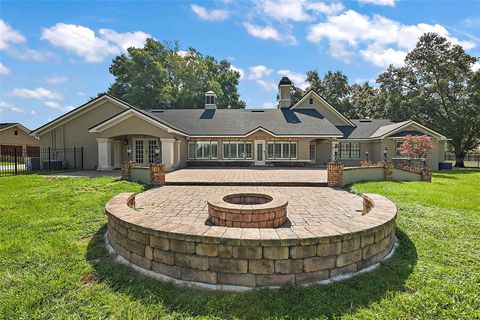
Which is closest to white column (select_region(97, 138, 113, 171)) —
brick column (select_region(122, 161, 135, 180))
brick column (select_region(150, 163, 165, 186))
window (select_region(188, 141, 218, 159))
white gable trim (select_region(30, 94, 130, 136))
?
white gable trim (select_region(30, 94, 130, 136))

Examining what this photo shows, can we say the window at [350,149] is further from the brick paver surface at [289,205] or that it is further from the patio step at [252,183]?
the brick paver surface at [289,205]

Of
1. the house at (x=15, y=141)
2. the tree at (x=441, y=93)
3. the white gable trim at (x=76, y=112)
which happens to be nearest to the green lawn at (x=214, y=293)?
the white gable trim at (x=76, y=112)

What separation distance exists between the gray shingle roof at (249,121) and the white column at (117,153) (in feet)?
13.7

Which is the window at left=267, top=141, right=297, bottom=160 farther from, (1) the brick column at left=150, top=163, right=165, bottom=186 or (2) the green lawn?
(2) the green lawn

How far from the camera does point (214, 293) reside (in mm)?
3441

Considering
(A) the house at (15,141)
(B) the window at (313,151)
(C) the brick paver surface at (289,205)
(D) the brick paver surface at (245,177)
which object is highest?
(A) the house at (15,141)

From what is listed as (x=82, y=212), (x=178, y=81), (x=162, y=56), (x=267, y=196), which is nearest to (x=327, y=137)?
(x=267, y=196)

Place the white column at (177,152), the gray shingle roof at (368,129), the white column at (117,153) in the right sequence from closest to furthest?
the white column at (177,152) → the white column at (117,153) → the gray shingle roof at (368,129)

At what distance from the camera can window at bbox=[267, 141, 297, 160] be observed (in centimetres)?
2066

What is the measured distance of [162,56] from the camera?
3922 centimetres

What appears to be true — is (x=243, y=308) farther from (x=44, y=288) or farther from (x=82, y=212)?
(x=82, y=212)

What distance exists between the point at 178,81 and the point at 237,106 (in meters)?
11.1

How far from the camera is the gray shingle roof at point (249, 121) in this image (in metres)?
20.7

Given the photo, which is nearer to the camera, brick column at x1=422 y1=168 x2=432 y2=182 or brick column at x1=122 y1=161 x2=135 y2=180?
brick column at x1=122 y1=161 x2=135 y2=180
